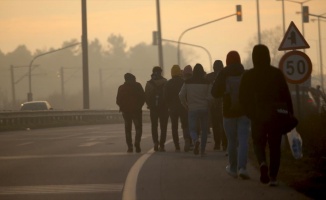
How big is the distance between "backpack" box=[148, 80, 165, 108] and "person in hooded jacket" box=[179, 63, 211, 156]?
6.94 ft

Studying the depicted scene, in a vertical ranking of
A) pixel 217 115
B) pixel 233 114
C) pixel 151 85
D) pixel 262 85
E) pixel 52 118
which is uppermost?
pixel 151 85

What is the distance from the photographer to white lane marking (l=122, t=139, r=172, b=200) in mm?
12603

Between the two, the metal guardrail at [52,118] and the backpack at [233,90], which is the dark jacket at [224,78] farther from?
the metal guardrail at [52,118]

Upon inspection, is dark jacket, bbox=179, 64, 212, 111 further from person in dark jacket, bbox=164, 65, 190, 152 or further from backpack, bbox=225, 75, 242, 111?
backpack, bbox=225, 75, 242, 111

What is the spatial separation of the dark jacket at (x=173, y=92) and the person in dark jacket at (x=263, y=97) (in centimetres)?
817

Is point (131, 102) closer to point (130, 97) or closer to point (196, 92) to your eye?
point (130, 97)

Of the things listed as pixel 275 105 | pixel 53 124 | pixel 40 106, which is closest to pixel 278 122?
pixel 275 105

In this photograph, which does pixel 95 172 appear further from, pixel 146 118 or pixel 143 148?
pixel 146 118

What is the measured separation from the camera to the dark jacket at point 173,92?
21719 millimetres

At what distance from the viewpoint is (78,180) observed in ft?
49.4

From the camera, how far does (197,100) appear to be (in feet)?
64.3

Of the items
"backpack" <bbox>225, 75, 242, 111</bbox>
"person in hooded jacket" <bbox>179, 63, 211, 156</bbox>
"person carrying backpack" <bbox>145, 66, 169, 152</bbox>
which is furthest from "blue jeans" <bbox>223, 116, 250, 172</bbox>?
"person carrying backpack" <bbox>145, 66, 169, 152</bbox>

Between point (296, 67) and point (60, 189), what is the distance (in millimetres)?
6501

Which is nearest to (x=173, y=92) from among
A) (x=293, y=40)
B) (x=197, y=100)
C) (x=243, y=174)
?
(x=197, y=100)
